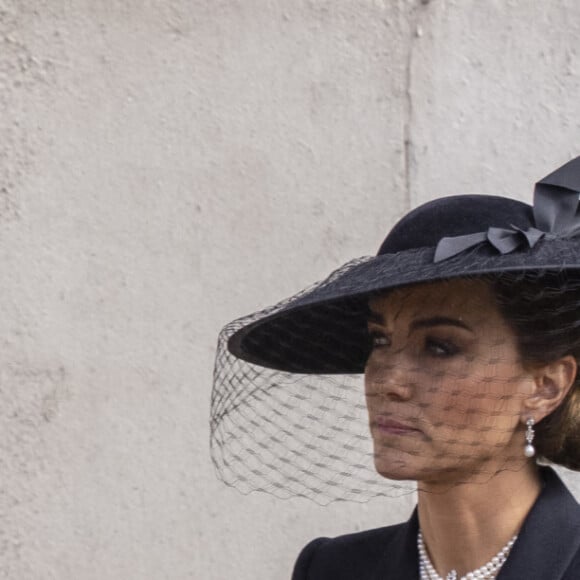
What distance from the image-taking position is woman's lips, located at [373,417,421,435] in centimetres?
185

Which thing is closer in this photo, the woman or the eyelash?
the woman

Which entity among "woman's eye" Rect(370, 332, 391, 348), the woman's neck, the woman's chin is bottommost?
the woman's neck

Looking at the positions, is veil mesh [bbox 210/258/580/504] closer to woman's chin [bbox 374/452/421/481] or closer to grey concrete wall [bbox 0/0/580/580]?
woman's chin [bbox 374/452/421/481]

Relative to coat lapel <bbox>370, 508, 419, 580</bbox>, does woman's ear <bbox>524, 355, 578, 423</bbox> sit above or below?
above

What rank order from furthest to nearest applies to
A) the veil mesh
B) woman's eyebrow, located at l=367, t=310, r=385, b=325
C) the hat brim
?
woman's eyebrow, located at l=367, t=310, r=385, b=325 < the veil mesh < the hat brim

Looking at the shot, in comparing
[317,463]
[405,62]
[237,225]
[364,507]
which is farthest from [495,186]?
[317,463]

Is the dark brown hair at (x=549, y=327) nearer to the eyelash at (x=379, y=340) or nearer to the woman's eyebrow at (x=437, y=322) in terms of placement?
the woman's eyebrow at (x=437, y=322)

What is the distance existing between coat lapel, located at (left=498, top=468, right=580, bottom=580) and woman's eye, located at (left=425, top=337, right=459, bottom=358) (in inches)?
11.6

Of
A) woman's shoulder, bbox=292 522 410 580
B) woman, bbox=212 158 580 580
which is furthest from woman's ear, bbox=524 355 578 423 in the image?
woman's shoulder, bbox=292 522 410 580

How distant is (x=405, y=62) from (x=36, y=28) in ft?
2.87

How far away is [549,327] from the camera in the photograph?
1857 millimetres

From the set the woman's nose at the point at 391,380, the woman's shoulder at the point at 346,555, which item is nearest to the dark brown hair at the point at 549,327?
the woman's nose at the point at 391,380

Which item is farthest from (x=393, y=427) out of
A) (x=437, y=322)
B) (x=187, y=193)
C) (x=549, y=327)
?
(x=187, y=193)

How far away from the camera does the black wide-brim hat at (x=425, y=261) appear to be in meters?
1.72
